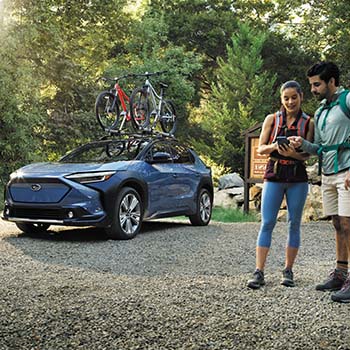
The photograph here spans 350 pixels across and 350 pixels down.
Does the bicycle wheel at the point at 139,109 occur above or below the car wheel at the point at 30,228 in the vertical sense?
above

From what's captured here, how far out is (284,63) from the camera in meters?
28.7

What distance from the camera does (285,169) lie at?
509cm

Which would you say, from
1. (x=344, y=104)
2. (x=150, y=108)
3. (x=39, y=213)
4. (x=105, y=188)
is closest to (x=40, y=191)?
(x=39, y=213)

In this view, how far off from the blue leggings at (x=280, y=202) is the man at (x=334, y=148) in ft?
0.84

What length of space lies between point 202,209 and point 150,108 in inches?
119

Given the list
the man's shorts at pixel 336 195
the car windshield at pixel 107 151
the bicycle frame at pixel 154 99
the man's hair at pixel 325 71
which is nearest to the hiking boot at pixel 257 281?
the man's shorts at pixel 336 195

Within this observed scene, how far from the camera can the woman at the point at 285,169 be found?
16.6 feet

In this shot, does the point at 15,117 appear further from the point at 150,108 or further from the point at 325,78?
the point at 325,78

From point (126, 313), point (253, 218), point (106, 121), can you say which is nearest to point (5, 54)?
point (106, 121)

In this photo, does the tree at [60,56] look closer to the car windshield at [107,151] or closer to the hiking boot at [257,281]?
the car windshield at [107,151]

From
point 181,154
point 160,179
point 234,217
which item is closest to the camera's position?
point 160,179

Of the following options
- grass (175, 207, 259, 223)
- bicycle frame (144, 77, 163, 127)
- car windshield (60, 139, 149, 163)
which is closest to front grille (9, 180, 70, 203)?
car windshield (60, 139, 149, 163)

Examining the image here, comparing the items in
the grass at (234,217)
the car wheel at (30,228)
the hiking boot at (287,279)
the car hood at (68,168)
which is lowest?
the grass at (234,217)

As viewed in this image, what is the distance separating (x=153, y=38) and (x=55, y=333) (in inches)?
931
